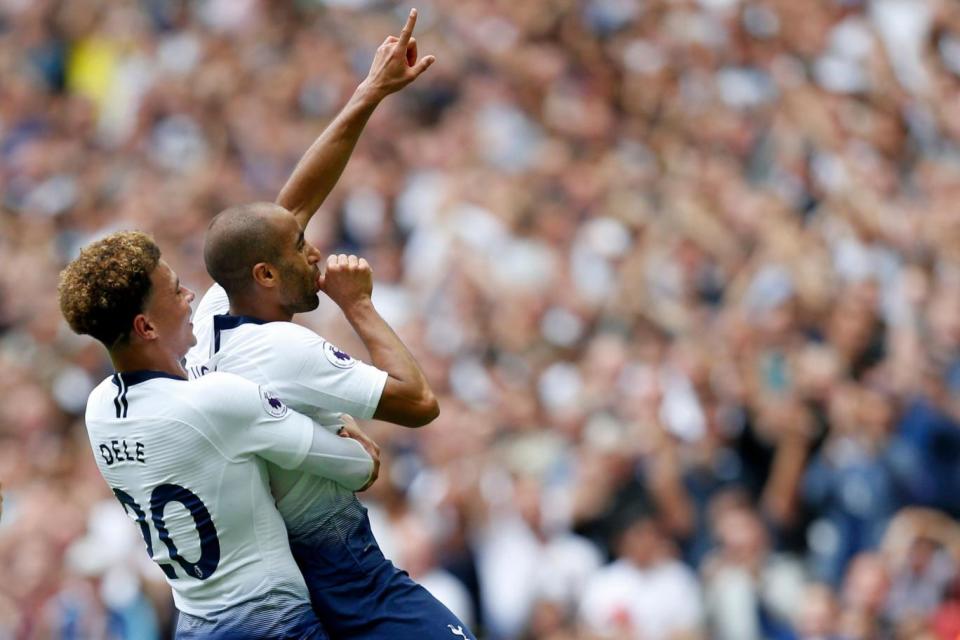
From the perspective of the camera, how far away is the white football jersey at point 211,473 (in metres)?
4.21

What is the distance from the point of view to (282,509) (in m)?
4.39

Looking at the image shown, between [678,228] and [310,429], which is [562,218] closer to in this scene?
[678,228]

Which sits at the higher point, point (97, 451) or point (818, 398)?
point (97, 451)

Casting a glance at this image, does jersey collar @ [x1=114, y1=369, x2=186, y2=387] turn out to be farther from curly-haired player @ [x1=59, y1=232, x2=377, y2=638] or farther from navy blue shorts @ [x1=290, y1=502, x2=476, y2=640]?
navy blue shorts @ [x1=290, y1=502, x2=476, y2=640]

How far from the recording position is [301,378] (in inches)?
170

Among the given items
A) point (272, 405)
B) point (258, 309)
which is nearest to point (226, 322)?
point (258, 309)

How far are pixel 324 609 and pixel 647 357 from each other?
223 inches

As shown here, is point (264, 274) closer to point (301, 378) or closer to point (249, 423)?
point (301, 378)

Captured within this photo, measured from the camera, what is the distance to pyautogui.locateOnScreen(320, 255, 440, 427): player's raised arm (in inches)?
170

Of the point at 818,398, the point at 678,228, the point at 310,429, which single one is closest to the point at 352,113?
the point at 310,429

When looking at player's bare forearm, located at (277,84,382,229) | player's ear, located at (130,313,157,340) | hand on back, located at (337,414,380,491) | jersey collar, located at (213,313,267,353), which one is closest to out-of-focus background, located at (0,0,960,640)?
player's bare forearm, located at (277,84,382,229)

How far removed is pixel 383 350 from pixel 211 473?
607 mm

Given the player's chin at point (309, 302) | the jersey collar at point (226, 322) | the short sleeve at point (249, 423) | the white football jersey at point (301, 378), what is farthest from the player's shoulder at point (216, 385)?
the player's chin at point (309, 302)

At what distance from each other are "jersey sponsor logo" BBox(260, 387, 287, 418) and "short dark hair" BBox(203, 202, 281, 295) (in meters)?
0.34
